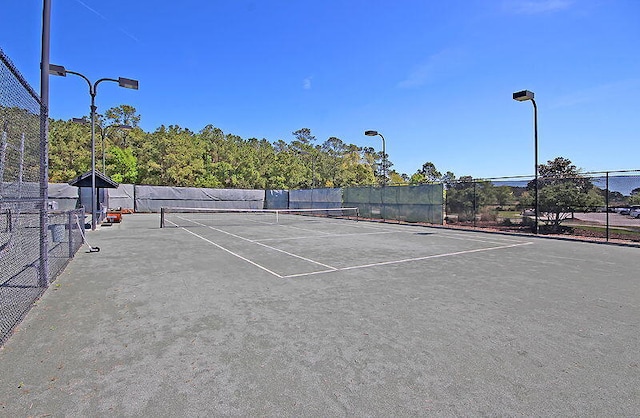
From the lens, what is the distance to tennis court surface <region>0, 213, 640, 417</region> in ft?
8.21

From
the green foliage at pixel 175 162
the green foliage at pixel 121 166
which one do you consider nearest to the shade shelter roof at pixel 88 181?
the green foliage at pixel 175 162

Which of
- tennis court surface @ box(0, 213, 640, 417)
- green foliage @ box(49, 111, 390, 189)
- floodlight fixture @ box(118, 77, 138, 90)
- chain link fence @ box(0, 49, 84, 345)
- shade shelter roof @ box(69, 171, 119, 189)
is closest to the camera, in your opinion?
tennis court surface @ box(0, 213, 640, 417)

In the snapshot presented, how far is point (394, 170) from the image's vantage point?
10062 cm

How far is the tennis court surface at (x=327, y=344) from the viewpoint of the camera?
Result: 250cm

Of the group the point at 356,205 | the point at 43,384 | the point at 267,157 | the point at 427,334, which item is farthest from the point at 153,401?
the point at 267,157

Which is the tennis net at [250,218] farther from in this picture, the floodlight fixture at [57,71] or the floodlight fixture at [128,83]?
the floodlight fixture at [57,71]

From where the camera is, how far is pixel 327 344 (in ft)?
11.4

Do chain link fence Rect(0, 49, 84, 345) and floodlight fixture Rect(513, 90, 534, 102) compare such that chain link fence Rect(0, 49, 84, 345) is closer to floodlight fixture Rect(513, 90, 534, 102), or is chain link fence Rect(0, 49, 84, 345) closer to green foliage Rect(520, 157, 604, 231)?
floodlight fixture Rect(513, 90, 534, 102)

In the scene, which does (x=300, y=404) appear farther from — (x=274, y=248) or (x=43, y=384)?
(x=274, y=248)

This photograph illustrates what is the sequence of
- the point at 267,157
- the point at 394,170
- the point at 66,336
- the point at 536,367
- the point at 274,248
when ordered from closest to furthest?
the point at 536,367, the point at 66,336, the point at 274,248, the point at 267,157, the point at 394,170

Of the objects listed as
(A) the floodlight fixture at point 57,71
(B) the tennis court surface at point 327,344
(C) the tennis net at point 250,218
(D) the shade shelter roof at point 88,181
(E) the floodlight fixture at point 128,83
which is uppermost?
(E) the floodlight fixture at point 128,83

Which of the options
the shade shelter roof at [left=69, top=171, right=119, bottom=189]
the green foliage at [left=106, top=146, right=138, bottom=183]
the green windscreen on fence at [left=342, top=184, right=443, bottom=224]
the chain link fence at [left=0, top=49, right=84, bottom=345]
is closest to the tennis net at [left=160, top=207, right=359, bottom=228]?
the green windscreen on fence at [left=342, top=184, right=443, bottom=224]

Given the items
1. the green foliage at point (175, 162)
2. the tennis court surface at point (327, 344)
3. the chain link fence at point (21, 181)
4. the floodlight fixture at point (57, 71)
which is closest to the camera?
the tennis court surface at point (327, 344)

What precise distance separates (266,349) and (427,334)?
1.73 m
